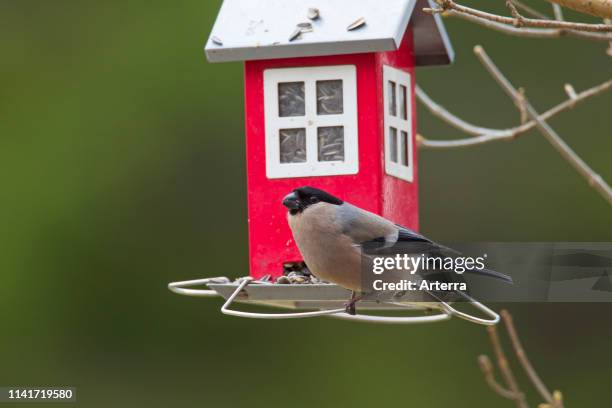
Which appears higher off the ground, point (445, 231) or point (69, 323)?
point (445, 231)

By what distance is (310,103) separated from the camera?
5.07 meters

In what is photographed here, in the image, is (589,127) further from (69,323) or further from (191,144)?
(69,323)

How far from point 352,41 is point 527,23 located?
49.4 inches

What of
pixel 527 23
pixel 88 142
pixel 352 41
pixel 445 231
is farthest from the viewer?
pixel 88 142

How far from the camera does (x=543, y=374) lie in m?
10.7

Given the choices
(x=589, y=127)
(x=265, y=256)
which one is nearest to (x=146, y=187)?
(x=589, y=127)

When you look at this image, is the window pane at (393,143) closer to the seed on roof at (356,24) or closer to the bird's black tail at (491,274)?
the seed on roof at (356,24)

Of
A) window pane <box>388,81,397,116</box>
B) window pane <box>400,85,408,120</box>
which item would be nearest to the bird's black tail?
window pane <box>388,81,397,116</box>

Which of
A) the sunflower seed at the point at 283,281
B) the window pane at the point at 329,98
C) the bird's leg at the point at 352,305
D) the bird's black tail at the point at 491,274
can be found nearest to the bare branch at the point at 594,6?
the bird's black tail at the point at 491,274

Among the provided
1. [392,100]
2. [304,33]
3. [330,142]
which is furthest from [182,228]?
[304,33]

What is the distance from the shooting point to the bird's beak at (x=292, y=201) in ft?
15.8

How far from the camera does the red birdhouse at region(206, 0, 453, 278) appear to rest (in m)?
4.99

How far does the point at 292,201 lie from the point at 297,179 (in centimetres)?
28

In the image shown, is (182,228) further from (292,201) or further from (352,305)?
(352,305)
